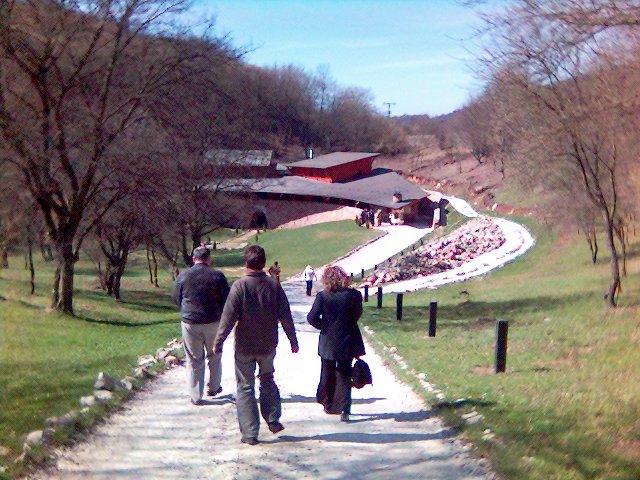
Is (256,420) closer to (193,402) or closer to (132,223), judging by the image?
(193,402)

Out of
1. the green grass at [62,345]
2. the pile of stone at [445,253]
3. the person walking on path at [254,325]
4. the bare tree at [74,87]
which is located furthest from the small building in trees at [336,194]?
the person walking on path at [254,325]

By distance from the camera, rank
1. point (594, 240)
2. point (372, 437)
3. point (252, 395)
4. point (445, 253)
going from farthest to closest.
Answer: point (445, 253) < point (594, 240) < point (372, 437) < point (252, 395)

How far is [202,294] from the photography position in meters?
9.23

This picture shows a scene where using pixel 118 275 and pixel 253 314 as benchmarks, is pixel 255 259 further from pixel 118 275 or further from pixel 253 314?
pixel 118 275

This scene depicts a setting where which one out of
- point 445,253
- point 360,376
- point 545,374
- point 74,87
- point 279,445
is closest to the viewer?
point 279,445

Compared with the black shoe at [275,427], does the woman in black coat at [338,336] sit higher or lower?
higher

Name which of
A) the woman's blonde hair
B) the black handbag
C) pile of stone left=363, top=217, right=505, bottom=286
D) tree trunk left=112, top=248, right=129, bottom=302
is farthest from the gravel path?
pile of stone left=363, top=217, right=505, bottom=286

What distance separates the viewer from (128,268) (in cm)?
6194

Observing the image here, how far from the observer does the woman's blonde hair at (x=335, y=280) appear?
8578mm

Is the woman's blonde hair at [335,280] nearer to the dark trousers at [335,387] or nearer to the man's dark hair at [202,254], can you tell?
the dark trousers at [335,387]

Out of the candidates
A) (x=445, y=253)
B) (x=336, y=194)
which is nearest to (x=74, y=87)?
(x=445, y=253)

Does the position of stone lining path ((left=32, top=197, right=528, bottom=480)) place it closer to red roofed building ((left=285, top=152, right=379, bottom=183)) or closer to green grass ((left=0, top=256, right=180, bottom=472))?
green grass ((left=0, top=256, right=180, bottom=472))

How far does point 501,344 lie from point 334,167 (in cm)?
7831

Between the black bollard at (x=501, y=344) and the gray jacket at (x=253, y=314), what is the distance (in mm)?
4182
